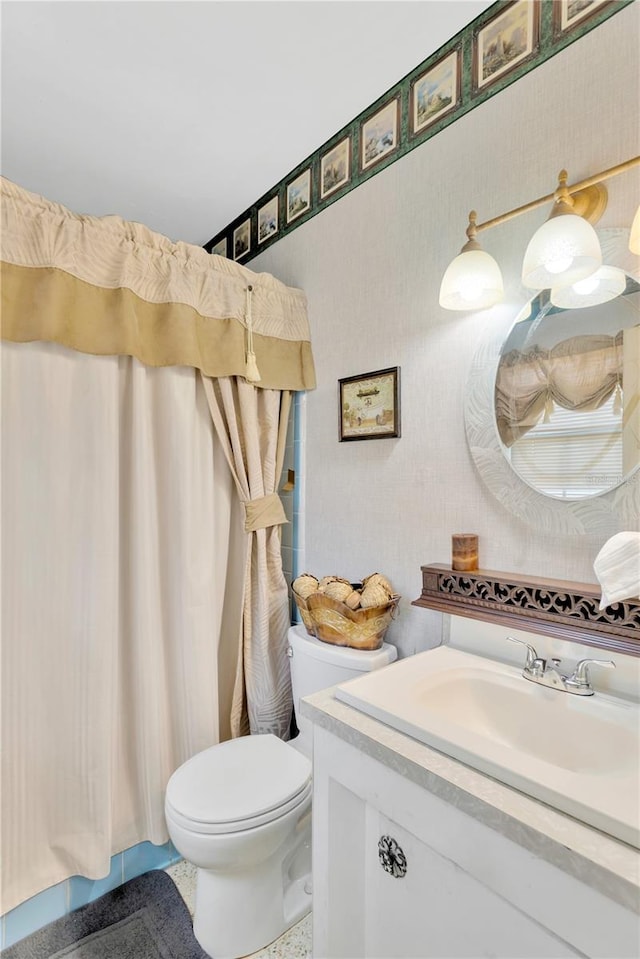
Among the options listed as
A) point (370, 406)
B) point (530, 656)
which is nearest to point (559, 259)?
point (370, 406)

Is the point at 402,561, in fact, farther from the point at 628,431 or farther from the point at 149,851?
the point at 149,851

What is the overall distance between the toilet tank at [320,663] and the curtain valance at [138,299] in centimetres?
99

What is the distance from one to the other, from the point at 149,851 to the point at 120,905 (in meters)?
0.16

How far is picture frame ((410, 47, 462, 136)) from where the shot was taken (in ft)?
4.62

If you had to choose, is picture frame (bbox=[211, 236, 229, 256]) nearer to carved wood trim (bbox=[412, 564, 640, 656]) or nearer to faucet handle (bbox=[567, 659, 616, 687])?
carved wood trim (bbox=[412, 564, 640, 656])

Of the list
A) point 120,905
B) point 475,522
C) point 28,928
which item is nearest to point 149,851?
point 120,905

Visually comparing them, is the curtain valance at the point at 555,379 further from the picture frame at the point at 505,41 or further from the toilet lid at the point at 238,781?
the toilet lid at the point at 238,781

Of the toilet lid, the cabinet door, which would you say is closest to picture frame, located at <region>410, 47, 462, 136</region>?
the cabinet door

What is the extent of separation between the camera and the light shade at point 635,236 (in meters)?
0.97

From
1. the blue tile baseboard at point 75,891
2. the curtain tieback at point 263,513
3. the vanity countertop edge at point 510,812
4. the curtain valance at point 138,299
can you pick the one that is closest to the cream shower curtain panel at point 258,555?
the curtain tieback at point 263,513

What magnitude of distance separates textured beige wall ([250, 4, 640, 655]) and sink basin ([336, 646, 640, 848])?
0.97 feet

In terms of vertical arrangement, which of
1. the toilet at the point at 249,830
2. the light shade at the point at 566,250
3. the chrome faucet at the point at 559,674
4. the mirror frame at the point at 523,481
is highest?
the light shade at the point at 566,250

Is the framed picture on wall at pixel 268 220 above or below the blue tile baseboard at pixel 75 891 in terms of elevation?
above

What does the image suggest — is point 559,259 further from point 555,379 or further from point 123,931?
point 123,931
